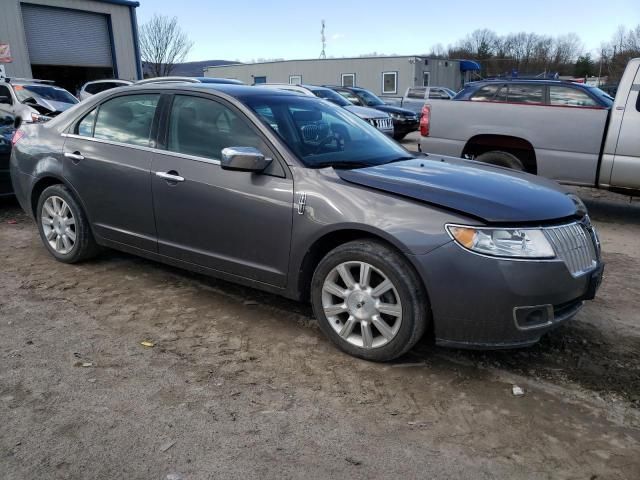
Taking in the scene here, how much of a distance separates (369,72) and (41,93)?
21945 mm

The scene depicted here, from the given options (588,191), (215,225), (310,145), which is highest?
(310,145)

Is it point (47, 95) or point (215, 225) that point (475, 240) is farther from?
point (47, 95)

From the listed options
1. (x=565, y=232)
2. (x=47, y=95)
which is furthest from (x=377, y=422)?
(x=47, y=95)

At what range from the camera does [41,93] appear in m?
14.5

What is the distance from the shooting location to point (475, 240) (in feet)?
9.65

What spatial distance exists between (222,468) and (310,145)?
7.29 feet

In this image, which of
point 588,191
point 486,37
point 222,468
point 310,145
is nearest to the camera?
point 222,468

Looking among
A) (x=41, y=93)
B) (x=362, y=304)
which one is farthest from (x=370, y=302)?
(x=41, y=93)

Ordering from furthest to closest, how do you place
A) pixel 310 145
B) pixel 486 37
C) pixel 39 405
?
pixel 486 37, pixel 310 145, pixel 39 405

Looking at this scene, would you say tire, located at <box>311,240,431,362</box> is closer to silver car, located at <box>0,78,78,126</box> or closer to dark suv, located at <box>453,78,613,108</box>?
dark suv, located at <box>453,78,613,108</box>

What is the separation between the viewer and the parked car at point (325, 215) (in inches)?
117

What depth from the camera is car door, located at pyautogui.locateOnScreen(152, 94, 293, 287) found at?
3.59 m

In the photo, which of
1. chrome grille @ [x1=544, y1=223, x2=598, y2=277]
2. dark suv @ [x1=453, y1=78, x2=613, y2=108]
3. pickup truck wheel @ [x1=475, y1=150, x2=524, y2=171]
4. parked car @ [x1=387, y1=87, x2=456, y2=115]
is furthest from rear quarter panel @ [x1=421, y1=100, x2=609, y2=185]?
parked car @ [x1=387, y1=87, x2=456, y2=115]

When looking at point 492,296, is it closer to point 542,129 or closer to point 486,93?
point 542,129
